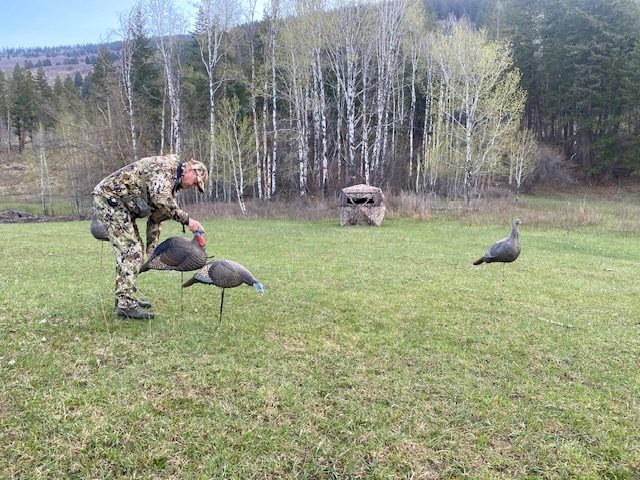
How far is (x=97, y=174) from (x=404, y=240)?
20.7 meters

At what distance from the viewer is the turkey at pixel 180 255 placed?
4.20m

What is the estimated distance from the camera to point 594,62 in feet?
99.3

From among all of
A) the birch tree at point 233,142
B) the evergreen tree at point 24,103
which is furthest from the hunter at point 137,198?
the evergreen tree at point 24,103

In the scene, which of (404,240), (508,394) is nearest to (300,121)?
(404,240)

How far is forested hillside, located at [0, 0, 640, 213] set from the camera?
852 inches

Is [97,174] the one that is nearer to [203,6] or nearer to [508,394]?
[203,6]

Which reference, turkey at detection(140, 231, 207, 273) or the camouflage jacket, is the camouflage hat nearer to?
the camouflage jacket

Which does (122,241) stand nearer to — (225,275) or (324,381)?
(225,275)

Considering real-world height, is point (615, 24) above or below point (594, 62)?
above

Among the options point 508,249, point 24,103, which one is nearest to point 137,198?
point 508,249

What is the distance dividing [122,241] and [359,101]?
25.5 meters

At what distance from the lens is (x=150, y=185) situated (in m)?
4.37

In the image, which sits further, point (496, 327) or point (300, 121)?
point (300, 121)

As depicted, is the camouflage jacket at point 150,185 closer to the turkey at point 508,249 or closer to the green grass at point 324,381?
the green grass at point 324,381
